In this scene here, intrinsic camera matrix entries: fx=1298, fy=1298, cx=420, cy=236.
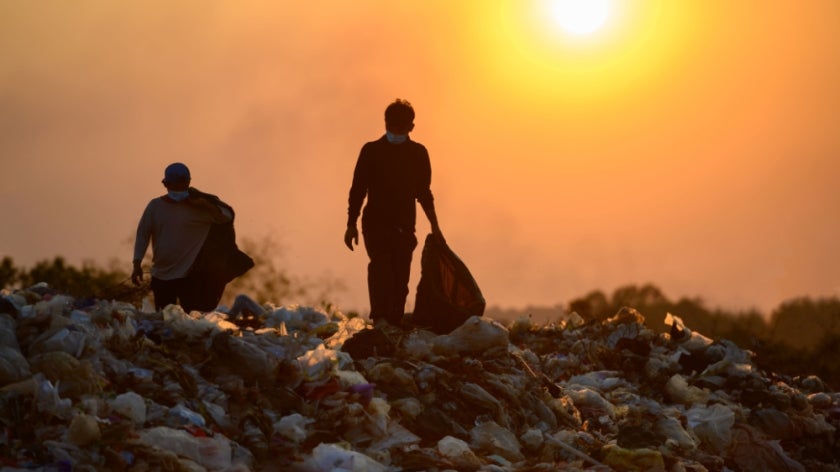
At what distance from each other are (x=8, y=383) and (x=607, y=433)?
382 cm

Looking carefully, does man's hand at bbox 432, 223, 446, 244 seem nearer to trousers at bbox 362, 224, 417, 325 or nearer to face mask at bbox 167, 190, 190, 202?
trousers at bbox 362, 224, 417, 325

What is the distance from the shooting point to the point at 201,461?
6.20m

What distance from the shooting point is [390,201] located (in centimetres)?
902

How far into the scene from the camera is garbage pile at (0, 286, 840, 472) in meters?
6.27

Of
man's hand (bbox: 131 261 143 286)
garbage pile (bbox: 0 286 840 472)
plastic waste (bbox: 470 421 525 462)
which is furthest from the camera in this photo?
man's hand (bbox: 131 261 143 286)

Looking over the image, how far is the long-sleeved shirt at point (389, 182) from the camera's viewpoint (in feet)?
29.5

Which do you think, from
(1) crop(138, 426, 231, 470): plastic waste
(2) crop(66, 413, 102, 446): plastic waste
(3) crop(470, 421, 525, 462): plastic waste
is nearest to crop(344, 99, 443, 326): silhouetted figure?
(3) crop(470, 421, 525, 462): plastic waste

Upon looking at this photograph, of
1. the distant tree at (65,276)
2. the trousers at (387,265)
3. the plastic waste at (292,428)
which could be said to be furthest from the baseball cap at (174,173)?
the distant tree at (65,276)

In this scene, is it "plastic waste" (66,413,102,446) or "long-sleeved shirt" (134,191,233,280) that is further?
"long-sleeved shirt" (134,191,233,280)

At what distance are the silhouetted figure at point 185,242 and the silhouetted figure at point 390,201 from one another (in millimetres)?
888

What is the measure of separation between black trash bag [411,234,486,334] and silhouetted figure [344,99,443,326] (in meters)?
0.16

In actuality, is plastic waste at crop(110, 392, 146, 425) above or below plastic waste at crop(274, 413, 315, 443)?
below

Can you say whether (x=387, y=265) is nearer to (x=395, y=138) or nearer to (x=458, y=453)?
(x=395, y=138)

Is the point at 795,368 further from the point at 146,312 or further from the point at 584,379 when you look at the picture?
the point at 146,312
